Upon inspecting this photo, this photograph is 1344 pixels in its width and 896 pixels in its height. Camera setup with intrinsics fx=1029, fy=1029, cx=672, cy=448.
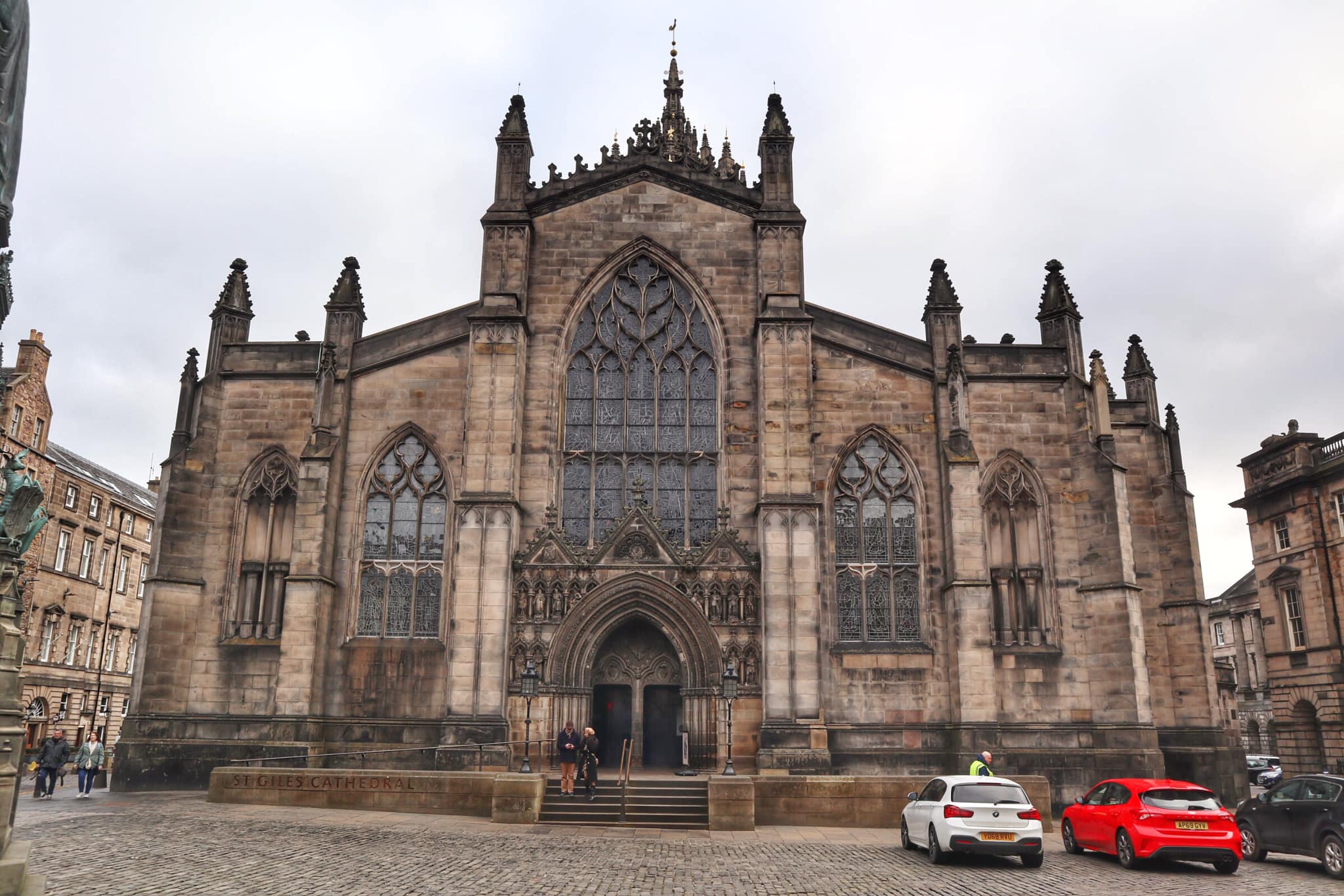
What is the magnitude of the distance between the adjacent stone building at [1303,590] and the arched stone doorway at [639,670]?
90.0 feet

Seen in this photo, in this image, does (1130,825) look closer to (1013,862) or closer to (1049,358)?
(1013,862)

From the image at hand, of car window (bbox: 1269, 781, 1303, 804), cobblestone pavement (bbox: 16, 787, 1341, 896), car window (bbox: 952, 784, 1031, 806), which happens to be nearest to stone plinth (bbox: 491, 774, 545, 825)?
cobblestone pavement (bbox: 16, 787, 1341, 896)

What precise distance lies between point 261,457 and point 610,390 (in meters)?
9.28

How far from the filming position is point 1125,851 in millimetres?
15383

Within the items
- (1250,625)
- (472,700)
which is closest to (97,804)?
(472,700)

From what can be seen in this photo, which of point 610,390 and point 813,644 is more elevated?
point 610,390

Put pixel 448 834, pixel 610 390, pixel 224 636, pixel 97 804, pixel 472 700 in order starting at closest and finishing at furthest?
1. pixel 448 834
2. pixel 97 804
3. pixel 472 700
4. pixel 224 636
5. pixel 610 390

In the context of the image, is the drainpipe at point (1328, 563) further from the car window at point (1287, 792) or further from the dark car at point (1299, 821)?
the car window at point (1287, 792)

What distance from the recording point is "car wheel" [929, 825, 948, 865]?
15.3m

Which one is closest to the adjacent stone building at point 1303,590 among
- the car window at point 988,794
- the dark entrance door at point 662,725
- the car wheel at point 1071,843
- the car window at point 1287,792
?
the car window at point 1287,792

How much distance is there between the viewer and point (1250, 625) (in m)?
59.0

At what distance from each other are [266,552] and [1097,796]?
786 inches

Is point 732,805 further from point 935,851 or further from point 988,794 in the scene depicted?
point 988,794

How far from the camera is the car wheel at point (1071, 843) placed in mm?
17125
